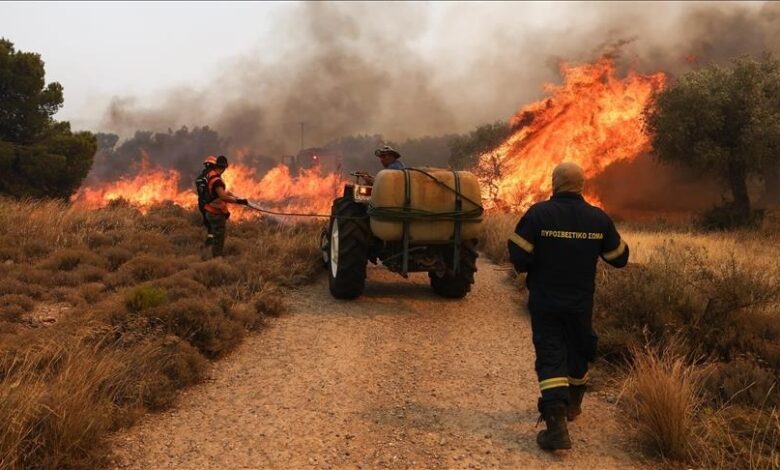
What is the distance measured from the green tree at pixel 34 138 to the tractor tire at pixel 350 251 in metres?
19.1

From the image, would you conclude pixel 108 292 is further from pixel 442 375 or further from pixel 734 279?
pixel 734 279

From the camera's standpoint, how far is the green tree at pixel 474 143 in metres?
38.7

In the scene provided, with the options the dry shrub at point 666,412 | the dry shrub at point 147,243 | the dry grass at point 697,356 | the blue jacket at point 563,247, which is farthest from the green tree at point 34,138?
the dry shrub at point 666,412

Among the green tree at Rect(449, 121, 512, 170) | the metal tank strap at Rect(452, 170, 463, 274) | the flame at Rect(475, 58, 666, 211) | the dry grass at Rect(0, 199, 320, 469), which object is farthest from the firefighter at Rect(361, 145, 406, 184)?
the green tree at Rect(449, 121, 512, 170)

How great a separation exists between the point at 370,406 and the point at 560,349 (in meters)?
1.72

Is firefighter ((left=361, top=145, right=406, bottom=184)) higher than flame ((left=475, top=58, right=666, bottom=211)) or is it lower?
lower

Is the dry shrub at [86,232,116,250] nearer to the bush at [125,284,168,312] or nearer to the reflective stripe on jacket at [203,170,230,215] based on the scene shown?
the reflective stripe on jacket at [203,170,230,215]

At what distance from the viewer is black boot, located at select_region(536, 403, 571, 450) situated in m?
3.96

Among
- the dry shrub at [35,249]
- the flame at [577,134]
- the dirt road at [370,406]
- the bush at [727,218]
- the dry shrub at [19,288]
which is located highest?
the flame at [577,134]

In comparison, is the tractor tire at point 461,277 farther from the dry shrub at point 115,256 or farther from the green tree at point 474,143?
the green tree at point 474,143

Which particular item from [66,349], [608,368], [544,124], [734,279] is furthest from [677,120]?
[66,349]

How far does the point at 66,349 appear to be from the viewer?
15.0ft

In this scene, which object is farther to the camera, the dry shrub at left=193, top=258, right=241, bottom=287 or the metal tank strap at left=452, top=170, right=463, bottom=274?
the dry shrub at left=193, top=258, right=241, bottom=287

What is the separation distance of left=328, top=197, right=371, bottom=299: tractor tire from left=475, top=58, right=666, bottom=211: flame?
14.7 m
